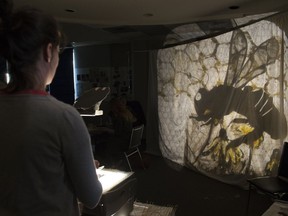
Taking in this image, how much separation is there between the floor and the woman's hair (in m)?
2.41

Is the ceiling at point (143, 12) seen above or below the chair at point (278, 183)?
above

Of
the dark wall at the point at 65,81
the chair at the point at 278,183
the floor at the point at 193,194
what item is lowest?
the floor at the point at 193,194

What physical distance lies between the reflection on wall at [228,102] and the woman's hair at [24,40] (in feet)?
8.44

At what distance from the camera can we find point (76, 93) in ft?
22.4

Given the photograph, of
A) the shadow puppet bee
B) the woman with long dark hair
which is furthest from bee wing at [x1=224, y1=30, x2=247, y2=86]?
the woman with long dark hair

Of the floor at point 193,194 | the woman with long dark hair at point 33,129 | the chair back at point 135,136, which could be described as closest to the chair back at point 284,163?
the floor at point 193,194

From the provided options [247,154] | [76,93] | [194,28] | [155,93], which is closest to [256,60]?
[247,154]

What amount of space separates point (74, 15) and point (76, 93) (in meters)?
3.10

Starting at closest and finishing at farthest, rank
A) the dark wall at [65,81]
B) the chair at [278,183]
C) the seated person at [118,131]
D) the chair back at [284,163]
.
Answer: the chair at [278,183] < the chair back at [284,163] < the seated person at [118,131] < the dark wall at [65,81]

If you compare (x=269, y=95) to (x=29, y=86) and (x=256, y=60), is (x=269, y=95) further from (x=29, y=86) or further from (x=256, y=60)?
(x=29, y=86)

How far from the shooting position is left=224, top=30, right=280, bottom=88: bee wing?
9.42 ft

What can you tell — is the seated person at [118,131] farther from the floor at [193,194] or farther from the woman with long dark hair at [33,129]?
the woman with long dark hair at [33,129]

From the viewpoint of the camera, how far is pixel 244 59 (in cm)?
317

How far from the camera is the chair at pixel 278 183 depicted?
2293 millimetres
